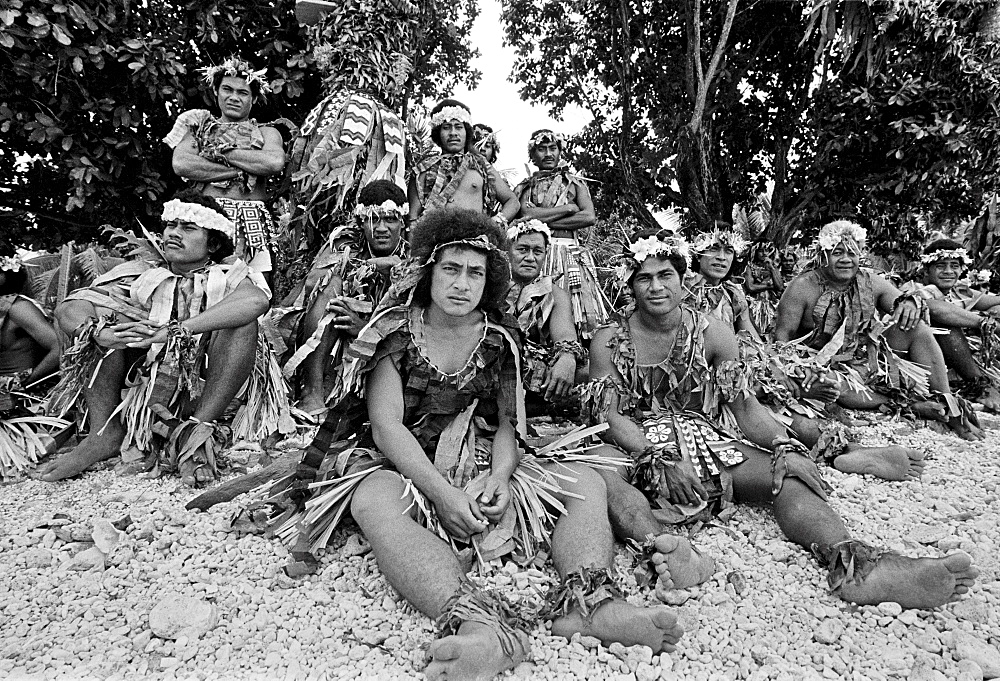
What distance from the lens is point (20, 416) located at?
3062mm

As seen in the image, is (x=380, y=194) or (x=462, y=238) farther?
(x=380, y=194)

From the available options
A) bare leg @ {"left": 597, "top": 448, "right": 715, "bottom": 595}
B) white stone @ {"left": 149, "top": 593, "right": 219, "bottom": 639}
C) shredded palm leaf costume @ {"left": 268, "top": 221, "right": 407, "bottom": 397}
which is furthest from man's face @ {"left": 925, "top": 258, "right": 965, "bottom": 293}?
white stone @ {"left": 149, "top": 593, "right": 219, "bottom": 639}

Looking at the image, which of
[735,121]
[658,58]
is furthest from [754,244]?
[658,58]

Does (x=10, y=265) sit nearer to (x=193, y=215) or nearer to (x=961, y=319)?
(x=193, y=215)

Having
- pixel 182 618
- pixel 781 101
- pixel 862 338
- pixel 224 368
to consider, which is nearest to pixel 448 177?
pixel 224 368

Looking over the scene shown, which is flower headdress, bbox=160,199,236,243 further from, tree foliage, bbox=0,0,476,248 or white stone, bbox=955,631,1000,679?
white stone, bbox=955,631,1000,679

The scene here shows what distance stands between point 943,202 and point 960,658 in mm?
7210

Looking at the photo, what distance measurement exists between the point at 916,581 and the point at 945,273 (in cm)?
387

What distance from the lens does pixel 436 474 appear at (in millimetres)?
1963

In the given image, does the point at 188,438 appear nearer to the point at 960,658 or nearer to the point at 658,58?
the point at 960,658

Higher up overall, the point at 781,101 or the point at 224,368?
the point at 781,101

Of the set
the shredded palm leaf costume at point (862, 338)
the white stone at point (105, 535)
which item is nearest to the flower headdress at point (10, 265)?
the white stone at point (105, 535)

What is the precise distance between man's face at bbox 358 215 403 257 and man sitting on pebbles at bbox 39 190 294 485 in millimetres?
734

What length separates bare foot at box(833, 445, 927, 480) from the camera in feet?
8.95
